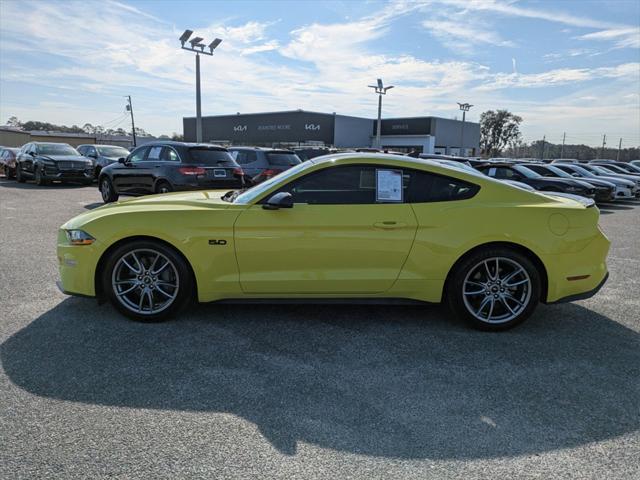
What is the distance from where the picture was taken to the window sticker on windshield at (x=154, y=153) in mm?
11281

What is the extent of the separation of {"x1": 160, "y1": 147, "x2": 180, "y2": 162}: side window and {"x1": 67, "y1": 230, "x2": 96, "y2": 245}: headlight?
6.91m

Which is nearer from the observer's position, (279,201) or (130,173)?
(279,201)

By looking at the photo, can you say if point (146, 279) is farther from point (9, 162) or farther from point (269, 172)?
point (9, 162)

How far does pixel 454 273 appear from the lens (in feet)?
13.8

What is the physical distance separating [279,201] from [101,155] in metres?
17.8

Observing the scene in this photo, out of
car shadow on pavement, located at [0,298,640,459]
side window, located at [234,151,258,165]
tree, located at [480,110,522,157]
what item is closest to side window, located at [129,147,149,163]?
side window, located at [234,151,258,165]

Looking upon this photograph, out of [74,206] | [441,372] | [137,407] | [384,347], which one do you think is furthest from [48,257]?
[74,206]

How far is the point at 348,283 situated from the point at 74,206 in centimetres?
1055

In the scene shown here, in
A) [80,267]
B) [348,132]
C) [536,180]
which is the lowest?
[80,267]

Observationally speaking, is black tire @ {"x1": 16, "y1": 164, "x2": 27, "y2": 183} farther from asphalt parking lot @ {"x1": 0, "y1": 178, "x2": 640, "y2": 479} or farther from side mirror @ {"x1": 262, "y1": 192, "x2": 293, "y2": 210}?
side mirror @ {"x1": 262, "y1": 192, "x2": 293, "y2": 210}

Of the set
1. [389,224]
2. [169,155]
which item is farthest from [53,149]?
[389,224]

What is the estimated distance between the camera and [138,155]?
38.8 ft

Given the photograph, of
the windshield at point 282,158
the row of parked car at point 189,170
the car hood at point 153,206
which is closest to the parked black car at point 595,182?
the row of parked car at point 189,170

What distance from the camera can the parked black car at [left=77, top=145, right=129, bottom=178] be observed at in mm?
18719
